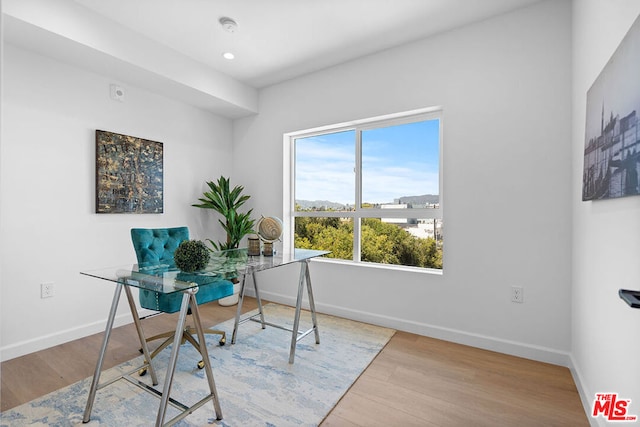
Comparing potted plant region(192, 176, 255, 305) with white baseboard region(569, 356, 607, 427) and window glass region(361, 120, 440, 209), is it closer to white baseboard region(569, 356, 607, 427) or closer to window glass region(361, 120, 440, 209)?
window glass region(361, 120, 440, 209)

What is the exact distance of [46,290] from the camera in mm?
2607

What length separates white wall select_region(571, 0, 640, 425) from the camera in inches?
52.6

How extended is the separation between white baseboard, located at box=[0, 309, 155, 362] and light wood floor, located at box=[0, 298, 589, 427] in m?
0.05

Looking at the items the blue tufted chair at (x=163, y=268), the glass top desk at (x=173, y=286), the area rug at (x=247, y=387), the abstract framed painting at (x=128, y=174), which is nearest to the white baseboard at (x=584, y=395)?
the area rug at (x=247, y=387)

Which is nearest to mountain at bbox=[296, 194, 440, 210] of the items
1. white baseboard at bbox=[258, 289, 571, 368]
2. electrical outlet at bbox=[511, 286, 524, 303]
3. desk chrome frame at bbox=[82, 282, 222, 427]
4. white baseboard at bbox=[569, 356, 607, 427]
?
electrical outlet at bbox=[511, 286, 524, 303]

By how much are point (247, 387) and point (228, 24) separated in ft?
8.86

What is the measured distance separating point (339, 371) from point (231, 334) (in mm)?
1084

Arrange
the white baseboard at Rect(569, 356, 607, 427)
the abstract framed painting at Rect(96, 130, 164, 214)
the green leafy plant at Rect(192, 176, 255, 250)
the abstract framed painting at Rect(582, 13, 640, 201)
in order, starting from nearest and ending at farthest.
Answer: the abstract framed painting at Rect(582, 13, 640, 201) → the white baseboard at Rect(569, 356, 607, 427) → the abstract framed painting at Rect(96, 130, 164, 214) → the green leafy plant at Rect(192, 176, 255, 250)

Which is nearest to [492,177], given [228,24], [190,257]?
[190,257]

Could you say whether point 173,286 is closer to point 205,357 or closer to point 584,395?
point 205,357

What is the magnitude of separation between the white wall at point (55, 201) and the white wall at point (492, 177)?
2.22 metres

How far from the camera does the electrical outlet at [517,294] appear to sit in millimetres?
2469

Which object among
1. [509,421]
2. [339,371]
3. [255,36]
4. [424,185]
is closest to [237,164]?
[255,36]

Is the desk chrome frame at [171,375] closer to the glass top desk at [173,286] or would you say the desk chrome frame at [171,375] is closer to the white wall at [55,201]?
the glass top desk at [173,286]
